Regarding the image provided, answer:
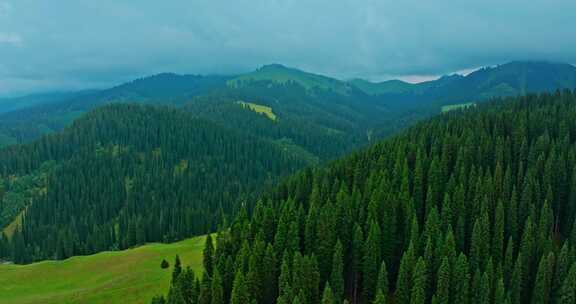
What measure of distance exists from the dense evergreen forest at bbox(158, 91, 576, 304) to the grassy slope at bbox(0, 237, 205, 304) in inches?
495

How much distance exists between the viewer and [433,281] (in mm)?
64188

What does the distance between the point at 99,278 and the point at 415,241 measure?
66.1 m

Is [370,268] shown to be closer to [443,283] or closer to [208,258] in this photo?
[443,283]

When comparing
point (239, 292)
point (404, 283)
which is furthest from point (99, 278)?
point (404, 283)

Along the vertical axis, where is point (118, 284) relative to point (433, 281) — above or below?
below

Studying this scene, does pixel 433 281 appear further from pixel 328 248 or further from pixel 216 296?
pixel 216 296

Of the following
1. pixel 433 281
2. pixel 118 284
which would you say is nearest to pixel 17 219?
pixel 118 284

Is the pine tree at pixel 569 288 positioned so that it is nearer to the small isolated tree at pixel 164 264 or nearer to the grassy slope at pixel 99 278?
the grassy slope at pixel 99 278

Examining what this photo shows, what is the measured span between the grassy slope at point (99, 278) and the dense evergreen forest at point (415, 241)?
12.6m

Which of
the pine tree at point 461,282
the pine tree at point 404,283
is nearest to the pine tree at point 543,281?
the pine tree at point 461,282

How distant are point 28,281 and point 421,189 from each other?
289 ft

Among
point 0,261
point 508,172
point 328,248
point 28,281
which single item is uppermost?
point 508,172

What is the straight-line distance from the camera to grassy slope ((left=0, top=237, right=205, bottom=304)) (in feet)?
259

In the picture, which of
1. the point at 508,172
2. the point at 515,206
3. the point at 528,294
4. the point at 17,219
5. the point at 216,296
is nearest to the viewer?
the point at 216,296
